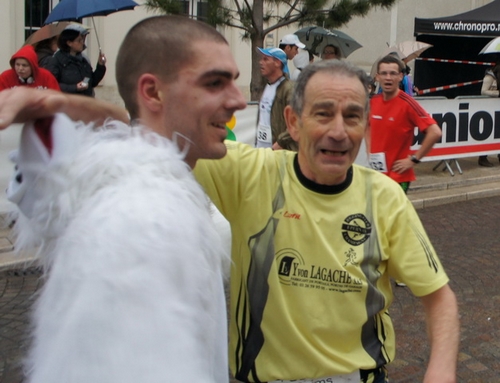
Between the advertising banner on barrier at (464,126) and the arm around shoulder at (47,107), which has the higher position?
the arm around shoulder at (47,107)

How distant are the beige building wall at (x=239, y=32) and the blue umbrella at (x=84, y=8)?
3122 millimetres

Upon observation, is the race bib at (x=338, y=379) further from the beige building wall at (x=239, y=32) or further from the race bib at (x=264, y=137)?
the beige building wall at (x=239, y=32)

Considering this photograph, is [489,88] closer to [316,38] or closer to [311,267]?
[316,38]

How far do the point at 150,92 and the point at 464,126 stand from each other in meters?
10.5

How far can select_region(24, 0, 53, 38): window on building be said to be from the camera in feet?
43.3

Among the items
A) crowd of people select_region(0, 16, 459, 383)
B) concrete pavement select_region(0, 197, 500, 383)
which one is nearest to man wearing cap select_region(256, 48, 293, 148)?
concrete pavement select_region(0, 197, 500, 383)

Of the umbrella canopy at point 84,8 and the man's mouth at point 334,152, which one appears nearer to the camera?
the man's mouth at point 334,152

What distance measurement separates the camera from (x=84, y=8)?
963 cm

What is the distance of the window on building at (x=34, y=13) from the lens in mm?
13188

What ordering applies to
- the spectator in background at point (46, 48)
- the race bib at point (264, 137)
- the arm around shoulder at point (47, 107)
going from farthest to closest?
the spectator in background at point (46, 48) → the race bib at point (264, 137) → the arm around shoulder at point (47, 107)

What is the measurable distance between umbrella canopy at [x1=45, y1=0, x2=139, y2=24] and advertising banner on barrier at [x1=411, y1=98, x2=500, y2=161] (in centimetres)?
461

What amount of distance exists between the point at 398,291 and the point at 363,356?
384 centimetres

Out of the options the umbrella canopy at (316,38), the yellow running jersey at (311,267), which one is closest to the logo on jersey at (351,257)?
the yellow running jersey at (311,267)

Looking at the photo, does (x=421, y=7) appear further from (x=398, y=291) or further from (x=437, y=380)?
(x=437, y=380)
